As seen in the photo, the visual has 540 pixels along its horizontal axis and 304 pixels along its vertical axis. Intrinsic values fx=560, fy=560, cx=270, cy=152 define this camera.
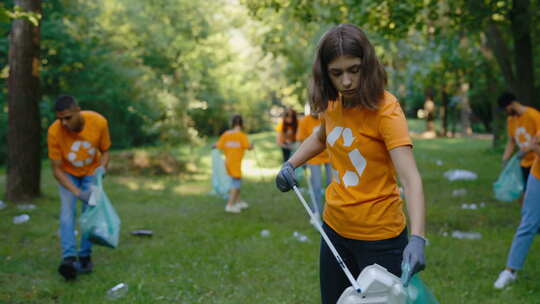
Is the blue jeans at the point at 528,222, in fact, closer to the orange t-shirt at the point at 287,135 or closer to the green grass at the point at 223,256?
the green grass at the point at 223,256

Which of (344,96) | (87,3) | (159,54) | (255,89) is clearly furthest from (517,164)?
(255,89)

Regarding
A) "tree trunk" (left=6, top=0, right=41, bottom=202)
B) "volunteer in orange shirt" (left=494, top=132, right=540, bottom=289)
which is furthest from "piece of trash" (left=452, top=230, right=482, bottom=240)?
"tree trunk" (left=6, top=0, right=41, bottom=202)

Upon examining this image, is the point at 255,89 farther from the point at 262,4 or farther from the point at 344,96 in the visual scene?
the point at 344,96

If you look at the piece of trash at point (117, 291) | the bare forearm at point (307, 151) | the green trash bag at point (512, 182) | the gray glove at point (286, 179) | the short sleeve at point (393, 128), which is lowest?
the piece of trash at point (117, 291)

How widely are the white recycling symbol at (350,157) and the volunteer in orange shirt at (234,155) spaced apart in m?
7.17

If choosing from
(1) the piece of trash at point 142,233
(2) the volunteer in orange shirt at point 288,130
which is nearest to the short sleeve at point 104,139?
(1) the piece of trash at point 142,233

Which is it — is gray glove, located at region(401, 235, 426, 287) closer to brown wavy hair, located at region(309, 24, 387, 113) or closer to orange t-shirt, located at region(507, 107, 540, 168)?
brown wavy hair, located at region(309, 24, 387, 113)

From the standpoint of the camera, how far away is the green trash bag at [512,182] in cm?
752

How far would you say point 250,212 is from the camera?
383 inches

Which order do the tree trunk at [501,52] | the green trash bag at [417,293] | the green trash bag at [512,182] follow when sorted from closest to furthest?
the green trash bag at [417,293] < the green trash bag at [512,182] < the tree trunk at [501,52]

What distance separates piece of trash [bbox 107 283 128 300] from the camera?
509 centimetres

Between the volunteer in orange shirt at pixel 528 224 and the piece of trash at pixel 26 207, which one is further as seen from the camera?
the piece of trash at pixel 26 207

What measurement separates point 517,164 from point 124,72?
64.5 ft

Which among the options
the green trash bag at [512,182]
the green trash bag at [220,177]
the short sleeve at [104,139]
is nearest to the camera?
the short sleeve at [104,139]
